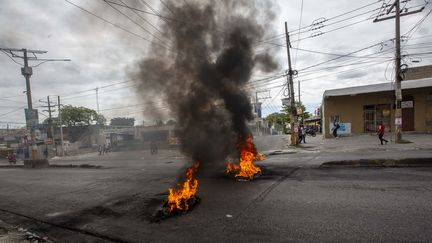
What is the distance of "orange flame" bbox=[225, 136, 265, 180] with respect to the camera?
9.28 m

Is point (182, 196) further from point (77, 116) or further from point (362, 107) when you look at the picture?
point (77, 116)

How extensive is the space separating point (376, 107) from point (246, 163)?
17.7 m

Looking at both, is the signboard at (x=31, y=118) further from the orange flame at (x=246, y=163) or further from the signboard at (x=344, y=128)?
the signboard at (x=344, y=128)

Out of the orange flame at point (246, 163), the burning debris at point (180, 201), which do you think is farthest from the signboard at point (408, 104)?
the burning debris at point (180, 201)

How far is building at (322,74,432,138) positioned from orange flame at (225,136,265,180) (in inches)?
625

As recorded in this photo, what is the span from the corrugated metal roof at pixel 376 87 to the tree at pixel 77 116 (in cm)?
5058

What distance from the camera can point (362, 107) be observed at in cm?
2291

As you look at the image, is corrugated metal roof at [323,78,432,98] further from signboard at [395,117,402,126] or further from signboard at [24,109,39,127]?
signboard at [24,109,39,127]

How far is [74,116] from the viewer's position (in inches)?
2451

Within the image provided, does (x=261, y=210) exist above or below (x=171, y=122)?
below

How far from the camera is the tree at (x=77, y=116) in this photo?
61562mm

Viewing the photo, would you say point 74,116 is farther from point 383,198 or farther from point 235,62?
point 383,198

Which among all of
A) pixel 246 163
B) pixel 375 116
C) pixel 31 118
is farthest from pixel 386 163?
pixel 31 118

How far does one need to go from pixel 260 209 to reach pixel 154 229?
2.16 m
